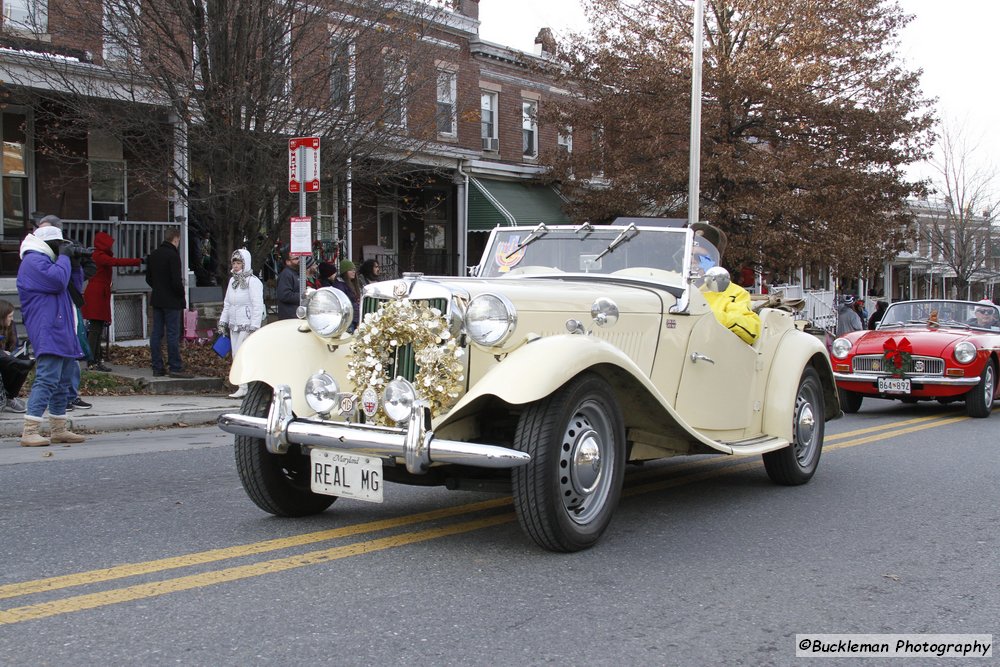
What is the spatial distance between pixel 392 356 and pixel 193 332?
37.8ft

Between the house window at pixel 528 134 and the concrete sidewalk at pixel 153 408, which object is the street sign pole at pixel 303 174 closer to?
the concrete sidewalk at pixel 153 408

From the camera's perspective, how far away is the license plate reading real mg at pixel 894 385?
11.5 m

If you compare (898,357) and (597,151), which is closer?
(898,357)

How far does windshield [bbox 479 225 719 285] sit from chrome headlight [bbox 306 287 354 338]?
5.19ft

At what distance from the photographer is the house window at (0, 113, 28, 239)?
16469 mm

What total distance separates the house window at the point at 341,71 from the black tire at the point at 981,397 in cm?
874

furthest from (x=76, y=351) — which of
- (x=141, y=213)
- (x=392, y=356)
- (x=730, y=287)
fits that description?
(x=141, y=213)

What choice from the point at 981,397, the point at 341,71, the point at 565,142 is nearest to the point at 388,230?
the point at 565,142

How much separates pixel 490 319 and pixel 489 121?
22209 mm

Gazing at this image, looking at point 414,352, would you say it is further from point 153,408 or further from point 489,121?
point 489,121

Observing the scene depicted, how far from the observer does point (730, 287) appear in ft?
21.6

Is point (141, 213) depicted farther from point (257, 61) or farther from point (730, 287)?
point (730, 287)

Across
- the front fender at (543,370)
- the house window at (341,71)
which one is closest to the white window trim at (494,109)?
the house window at (341,71)

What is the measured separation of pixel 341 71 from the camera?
45.1ft
